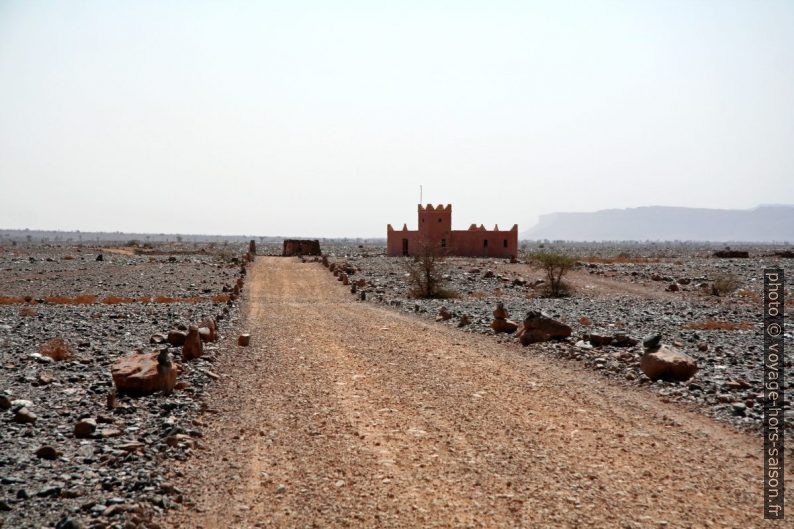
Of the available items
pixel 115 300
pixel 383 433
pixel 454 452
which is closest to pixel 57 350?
pixel 383 433

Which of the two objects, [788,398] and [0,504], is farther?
[788,398]

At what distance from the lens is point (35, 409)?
360 inches

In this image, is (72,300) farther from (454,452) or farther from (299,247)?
(299,247)

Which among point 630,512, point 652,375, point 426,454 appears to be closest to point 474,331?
point 652,375

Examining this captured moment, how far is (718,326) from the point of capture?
702 inches

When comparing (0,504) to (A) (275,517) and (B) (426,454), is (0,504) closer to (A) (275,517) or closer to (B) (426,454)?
(A) (275,517)

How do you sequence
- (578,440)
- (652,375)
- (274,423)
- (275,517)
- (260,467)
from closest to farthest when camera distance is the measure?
1. (275,517)
2. (260,467)
3. (578,440)
4. (274,423)
5. (652,375)

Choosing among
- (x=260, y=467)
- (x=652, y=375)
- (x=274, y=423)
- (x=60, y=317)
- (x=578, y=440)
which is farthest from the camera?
(x=60, y=317)

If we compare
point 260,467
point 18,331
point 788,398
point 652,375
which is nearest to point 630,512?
point 260,467

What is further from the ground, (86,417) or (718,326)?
(718,326)

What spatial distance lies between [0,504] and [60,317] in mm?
15403

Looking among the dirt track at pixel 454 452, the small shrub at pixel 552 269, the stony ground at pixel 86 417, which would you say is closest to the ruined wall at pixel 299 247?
the small shrub at pixel 552 269

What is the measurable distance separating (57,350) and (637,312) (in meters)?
17.0

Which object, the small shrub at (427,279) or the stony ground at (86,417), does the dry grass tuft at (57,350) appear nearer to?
the stony ground at (86,417)
